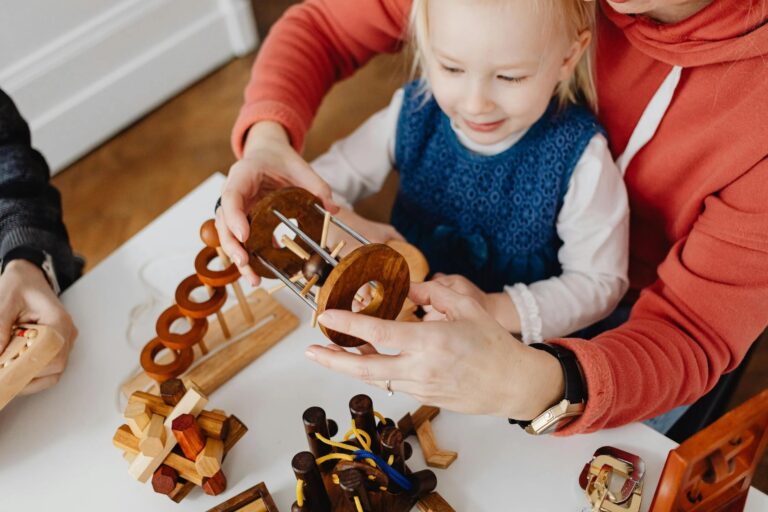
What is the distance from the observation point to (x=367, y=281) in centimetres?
64

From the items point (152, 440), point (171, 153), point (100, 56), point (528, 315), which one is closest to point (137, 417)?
point (152, 440)

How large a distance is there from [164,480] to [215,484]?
53mm

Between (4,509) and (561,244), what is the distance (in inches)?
31.9

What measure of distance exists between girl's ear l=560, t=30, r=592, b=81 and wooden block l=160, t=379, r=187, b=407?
24.1 inches

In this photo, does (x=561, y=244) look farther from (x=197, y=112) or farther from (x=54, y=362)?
(x=197, y=112)

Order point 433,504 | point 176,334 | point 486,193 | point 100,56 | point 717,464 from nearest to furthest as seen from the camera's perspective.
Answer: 1. point 717,464
2. point 433,504
3. point 176,334
4. point 486,193
5. point 100,56

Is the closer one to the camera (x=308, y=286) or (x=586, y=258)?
(x=308, y=286)

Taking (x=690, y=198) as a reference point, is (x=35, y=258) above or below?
below

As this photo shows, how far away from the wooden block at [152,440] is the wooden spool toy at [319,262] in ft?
0.67

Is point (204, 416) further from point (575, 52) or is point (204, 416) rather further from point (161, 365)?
point (575, 52)

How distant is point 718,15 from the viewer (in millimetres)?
751

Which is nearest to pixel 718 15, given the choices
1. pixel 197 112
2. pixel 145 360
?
pixel 145 360

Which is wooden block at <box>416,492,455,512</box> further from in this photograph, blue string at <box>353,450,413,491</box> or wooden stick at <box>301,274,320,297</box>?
wooden stick at <box>301,274,320,297</box>

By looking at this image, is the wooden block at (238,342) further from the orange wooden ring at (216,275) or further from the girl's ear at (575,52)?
the girl's ear at (575,52)
